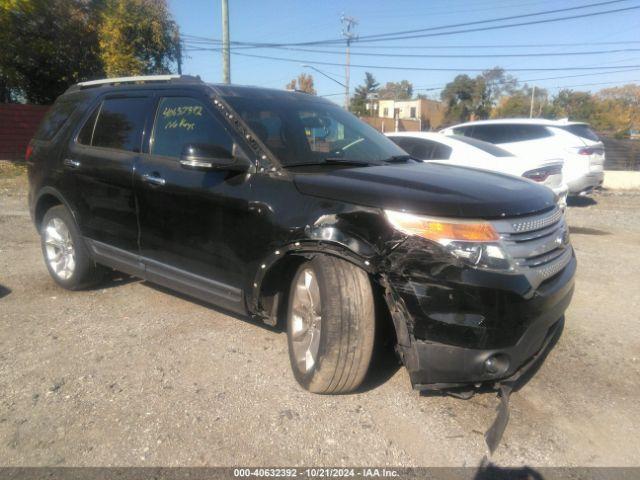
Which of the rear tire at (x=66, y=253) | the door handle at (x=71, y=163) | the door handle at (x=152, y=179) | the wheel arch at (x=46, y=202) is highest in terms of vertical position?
the door handle at (x=71, y=163)

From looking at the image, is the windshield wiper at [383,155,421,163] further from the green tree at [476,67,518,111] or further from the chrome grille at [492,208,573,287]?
the green tree at [476,67,518,111]

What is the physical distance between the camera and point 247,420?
9.45 ft

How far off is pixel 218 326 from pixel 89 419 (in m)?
1.35

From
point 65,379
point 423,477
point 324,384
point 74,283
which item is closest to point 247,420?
point 324,384

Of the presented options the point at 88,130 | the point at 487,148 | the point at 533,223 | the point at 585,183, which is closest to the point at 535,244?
the point at 533,223

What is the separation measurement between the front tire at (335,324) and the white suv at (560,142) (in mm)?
8414

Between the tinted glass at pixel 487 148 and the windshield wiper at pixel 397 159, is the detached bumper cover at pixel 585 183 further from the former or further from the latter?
the windshield wiper at pixel 397 159

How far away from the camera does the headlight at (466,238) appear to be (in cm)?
259

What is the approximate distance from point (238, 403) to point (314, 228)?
112 centimetres

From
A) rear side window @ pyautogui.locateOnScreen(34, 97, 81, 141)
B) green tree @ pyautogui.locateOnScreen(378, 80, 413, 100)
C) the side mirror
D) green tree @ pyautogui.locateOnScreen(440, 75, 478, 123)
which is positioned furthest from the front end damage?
green tree @ pyautogui.locateOnScreen(378, 80, 413, 100)

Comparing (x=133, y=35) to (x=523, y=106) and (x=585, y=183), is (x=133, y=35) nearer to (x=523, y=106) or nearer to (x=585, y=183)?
(x=585, y=183)

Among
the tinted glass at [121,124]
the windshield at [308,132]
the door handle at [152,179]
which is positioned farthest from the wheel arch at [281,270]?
the tinted glass at [121,124]

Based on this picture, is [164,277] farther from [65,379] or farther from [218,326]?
[65,379]

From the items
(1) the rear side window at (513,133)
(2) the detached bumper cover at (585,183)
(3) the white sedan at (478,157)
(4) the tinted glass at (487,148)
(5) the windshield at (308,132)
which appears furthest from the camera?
(1) the rear side window at (513,133)
